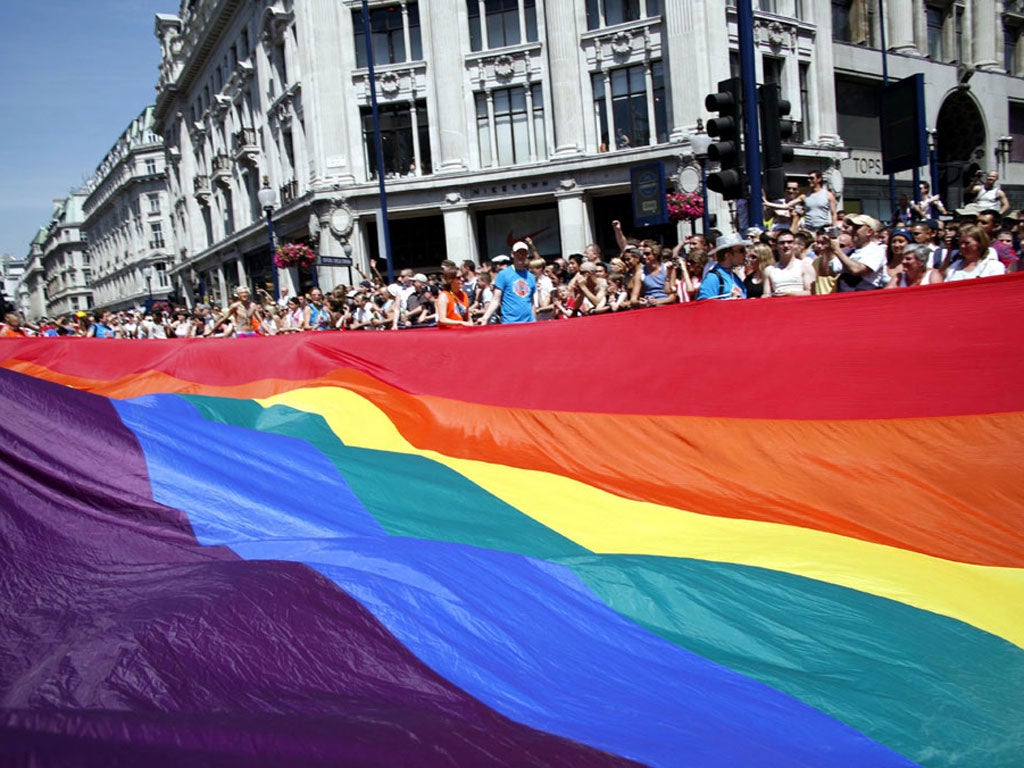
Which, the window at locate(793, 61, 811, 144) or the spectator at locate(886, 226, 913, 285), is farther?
the window at locate(793, 61, 811, 144)

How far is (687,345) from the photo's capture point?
609cm

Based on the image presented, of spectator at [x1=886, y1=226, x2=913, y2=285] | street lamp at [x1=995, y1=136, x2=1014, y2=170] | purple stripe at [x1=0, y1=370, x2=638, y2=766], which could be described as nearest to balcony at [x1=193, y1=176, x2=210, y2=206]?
street lamp at [x1=995, y1=136, x2=1014, y2=170]

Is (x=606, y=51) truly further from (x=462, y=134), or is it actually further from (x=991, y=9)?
(x=991, y=9)

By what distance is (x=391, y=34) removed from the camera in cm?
3147

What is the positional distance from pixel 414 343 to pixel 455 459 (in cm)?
230

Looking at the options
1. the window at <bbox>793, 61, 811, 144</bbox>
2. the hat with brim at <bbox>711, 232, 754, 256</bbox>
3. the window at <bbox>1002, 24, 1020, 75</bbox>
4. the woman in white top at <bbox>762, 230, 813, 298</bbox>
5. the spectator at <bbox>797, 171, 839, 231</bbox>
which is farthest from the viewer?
the window at <bbox>1002, 24, 1020, 75</bbox>

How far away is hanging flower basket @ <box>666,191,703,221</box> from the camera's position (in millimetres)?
22047

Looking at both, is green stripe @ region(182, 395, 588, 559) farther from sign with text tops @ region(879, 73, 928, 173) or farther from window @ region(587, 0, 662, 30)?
window @ region(587, 0, 662, 30)

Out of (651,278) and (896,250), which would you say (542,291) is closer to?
(651,278)

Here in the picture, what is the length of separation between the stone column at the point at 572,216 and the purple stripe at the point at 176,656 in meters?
27.0

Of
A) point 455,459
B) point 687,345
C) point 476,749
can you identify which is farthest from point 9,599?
point 687,345

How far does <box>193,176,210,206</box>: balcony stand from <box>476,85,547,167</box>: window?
28527 millimetres

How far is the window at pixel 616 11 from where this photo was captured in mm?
28000

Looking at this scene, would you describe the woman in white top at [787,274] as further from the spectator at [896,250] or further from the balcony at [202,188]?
the balcony at [202,188]
